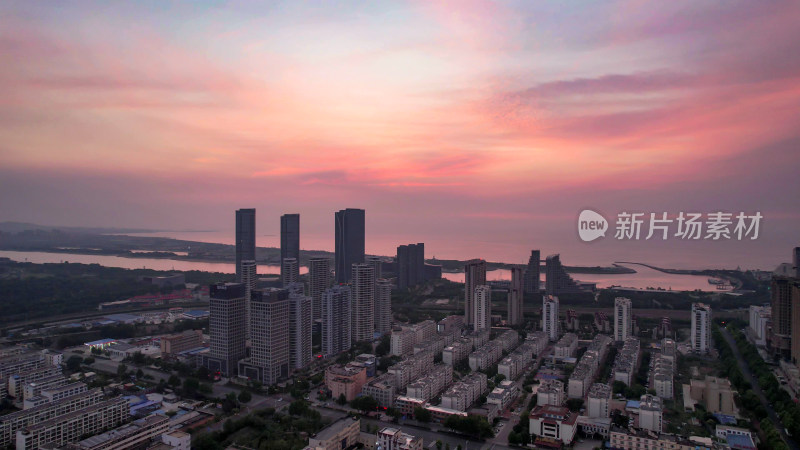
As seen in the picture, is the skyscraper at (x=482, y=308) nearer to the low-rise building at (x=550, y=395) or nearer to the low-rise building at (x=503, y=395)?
the low-rise building at (x=503, y=395)

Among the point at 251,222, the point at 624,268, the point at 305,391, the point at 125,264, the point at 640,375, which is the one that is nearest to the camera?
the point at 305,391

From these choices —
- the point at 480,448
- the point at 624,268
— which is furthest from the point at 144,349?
the point at 624,268

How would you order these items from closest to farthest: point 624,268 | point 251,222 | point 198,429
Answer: point 198,429 < point 251,222 < point 624,268

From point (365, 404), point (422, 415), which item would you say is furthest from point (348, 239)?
point (422, 415)

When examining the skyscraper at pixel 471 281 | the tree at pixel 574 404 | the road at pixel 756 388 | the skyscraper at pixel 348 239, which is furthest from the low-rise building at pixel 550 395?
the skyscraper at pixel 348 239

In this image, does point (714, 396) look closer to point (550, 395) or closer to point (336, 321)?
point (550, 395)

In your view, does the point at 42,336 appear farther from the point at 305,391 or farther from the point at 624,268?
the point at 624,268
